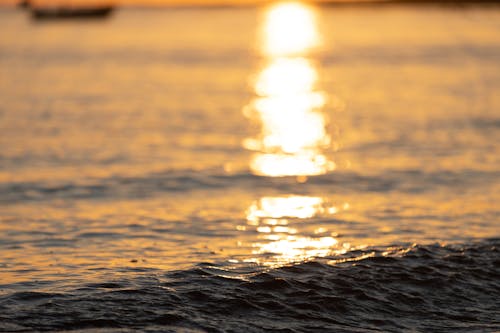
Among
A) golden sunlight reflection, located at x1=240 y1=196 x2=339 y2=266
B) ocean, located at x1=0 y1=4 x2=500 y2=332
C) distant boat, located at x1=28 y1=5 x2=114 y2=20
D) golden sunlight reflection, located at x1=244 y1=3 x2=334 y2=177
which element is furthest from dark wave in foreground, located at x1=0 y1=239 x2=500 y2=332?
distant boat, located at x1=28 y1=5 x2=114 y2=20

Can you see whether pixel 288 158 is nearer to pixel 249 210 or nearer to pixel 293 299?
pixel 249 210

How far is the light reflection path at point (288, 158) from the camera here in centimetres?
1655

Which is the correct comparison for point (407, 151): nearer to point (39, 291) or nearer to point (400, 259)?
point (400, 259)

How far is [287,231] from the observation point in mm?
17859

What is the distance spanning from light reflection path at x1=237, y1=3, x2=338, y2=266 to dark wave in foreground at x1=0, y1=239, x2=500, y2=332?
1.44 m

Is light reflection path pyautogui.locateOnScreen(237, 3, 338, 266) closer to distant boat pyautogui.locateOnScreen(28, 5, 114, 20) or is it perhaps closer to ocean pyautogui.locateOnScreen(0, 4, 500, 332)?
ocean pyautogui.locateOnScreen(0, 4, 500, 332)

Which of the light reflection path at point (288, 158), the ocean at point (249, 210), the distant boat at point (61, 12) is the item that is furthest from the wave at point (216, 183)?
the distant boat at point (61, 12)

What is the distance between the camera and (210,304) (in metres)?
12.6

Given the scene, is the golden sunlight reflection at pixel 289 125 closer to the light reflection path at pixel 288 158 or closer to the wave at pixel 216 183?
the light reflection path at pixel 288 158

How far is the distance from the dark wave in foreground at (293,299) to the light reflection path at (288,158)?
1443 millimetres

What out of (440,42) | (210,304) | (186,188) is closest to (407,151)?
(186,188)

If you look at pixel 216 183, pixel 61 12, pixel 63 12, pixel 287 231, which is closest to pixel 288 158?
pixel 216 183

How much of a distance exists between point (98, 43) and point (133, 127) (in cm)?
7116

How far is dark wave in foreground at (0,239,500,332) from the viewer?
11898 mm
